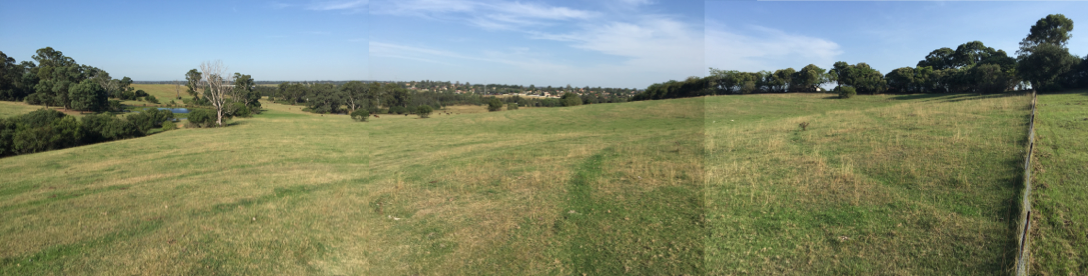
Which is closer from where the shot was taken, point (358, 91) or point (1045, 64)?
point (358, 91)

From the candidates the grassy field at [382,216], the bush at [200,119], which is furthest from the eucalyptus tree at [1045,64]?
the bush at [200,119]

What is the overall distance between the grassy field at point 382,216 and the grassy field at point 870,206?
636 millimetres

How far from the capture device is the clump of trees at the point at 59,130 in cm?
2458

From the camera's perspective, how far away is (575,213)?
7.16 m

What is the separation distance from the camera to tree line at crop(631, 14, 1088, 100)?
3372 centimetres

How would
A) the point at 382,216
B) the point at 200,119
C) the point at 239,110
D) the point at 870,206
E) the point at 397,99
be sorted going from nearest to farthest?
the point at 870,206
the point at 382,216
the point at 397,99
the point at 200,119
the point at 239,110

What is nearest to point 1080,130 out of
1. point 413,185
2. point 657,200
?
point 657,200

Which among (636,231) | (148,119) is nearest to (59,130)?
(148,119)

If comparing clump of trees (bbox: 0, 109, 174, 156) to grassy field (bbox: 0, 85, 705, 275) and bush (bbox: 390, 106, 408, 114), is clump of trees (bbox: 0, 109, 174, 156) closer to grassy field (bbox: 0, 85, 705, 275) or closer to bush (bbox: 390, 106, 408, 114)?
grassy field (bbox: 0, 85, 705, 275)

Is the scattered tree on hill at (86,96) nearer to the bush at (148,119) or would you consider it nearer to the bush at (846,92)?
the bush at (148,119)

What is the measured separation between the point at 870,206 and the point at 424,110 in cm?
2454

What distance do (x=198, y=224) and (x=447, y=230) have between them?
4.52 m

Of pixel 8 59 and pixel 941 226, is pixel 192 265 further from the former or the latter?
pixel 8 59

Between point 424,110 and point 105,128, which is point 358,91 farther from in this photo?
point 105,128
